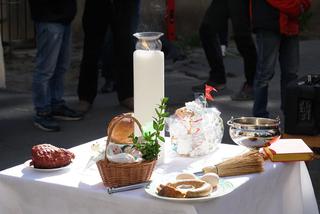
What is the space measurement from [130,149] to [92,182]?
0.18m

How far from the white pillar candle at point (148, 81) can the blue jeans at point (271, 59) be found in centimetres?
311

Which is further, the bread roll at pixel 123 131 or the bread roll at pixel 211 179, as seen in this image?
the bread roll at pixel 123 131

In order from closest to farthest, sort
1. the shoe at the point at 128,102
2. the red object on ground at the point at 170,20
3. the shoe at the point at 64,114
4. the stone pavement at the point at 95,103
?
the stone pavement at the point at 95,103 → the shoe at the point at 64,114 → the shoe at the point at 128,102 → the red object on ground at the point at 170,20

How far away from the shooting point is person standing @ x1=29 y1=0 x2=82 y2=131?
230 inches

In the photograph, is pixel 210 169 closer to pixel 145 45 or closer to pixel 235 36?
pixel 145 45

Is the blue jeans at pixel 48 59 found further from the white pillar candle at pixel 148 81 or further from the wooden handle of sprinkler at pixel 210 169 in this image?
the wooden handle of sprinkler at pixel 210 169

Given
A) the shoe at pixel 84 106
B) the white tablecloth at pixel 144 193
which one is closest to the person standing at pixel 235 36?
the shoe at pixel 84 106

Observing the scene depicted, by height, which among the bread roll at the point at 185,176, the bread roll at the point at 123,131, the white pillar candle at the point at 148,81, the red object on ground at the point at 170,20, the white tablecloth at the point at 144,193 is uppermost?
the white pillar candle at the point at 148,81

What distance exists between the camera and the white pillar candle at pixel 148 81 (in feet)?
9.12

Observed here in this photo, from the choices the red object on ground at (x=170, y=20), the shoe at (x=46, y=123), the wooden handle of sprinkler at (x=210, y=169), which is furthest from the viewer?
the red object on ground at (x=170, y=20)

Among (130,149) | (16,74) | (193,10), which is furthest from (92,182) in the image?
(193,10)

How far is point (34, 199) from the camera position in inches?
107

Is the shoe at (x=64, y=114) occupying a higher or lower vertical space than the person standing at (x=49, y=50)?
lower

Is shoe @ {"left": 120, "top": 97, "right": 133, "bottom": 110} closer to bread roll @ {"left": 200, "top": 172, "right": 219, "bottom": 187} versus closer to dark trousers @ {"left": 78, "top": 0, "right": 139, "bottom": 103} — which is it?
dark trousers @ {"left": 78, "top": 0, "right": 139, "bottom": 103}
